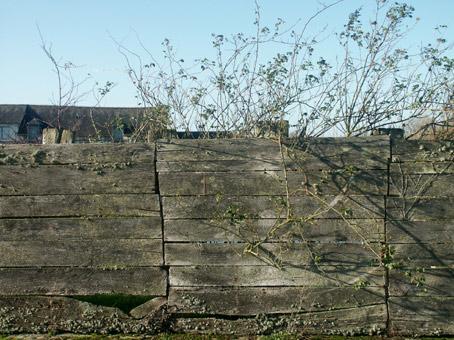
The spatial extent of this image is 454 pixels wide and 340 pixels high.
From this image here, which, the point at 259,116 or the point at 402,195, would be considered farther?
the point at 259,116

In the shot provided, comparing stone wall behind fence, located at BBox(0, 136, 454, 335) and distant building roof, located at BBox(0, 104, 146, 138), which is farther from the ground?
distant building roof, located at BBox(0, 104, 146, 138)

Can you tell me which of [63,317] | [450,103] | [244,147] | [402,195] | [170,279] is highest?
[450,103]

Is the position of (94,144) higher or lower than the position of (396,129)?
lower

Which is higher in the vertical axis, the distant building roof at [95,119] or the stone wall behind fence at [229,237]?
the distant building roof at [95,119]

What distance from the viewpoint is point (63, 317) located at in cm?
483

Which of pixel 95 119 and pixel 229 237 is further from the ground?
pixel 95 119

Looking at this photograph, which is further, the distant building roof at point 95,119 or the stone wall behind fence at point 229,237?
the distant building roof at point 95,119

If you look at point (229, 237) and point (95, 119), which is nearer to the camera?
point (229, 237)

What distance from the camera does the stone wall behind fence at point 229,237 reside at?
182 inches

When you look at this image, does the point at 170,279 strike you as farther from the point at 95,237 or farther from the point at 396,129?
the point at 396,129

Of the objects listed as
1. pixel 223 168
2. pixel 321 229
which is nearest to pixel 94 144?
pixel 223 168

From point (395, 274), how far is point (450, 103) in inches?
61.3

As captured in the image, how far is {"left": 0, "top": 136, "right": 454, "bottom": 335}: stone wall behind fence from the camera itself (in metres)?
4.62

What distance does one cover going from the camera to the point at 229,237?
473 centimetres
